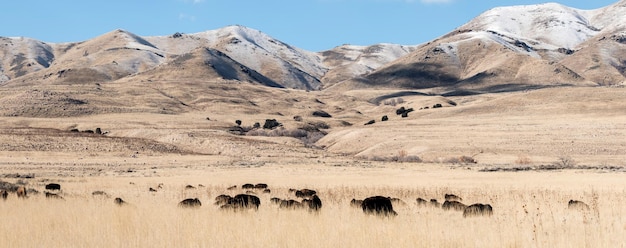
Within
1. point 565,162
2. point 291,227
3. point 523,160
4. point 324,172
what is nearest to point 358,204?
point 291,227

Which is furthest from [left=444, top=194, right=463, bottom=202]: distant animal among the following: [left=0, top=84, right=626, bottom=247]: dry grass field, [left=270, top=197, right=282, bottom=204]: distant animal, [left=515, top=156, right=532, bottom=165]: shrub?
[left=515, top=156, right=532, bottom=165]: shrub

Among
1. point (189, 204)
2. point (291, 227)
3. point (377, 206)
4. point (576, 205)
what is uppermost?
point (189, 204)

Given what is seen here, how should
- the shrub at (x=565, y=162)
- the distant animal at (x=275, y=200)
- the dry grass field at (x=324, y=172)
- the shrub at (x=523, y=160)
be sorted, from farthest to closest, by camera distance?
the shrub at (x=523, y=160)
the shrub at (x=565, y=162)
the distant animal at (x=275, y=200)
the dry grass field at (x=324, y=172)

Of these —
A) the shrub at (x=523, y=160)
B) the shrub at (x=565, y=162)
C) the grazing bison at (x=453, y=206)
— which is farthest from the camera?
the shrub at (x=523, y=160)

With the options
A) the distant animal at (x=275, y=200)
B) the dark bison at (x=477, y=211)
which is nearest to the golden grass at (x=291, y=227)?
the dark bison at (x=477, y=211)

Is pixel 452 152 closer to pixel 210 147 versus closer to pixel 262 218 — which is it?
pixel 210 147

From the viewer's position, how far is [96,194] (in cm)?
2359

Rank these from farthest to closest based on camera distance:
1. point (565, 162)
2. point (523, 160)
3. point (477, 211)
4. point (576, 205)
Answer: point (523, 160), point (565, 162), point (576, 205), point (477, 211)

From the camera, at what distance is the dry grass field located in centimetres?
1220

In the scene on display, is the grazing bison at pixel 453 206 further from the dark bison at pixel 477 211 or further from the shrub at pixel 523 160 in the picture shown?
the shrub at pixel 523 160

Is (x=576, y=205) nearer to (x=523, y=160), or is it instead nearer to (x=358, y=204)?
(x=358, y=204)

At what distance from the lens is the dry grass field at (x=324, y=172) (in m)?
12.2

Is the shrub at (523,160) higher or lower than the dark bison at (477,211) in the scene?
higher

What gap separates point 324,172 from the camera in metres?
47.5
